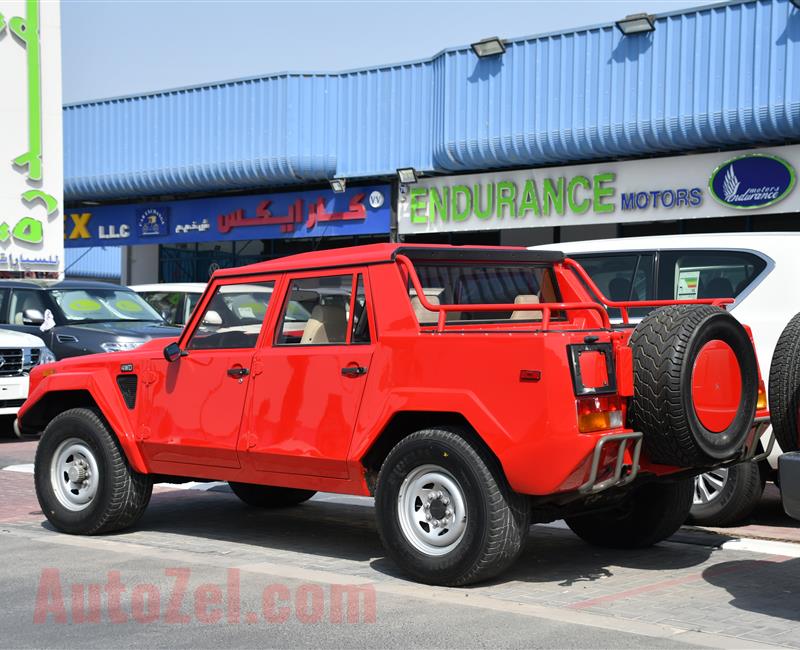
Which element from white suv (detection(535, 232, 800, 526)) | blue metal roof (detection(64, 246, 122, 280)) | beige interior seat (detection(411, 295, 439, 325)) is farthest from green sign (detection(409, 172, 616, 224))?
blue metal roof (detection(64, 246, 122, 280))

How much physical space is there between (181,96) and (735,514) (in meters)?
22.3

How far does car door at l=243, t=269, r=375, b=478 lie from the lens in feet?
22.4

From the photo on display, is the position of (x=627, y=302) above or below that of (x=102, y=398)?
above

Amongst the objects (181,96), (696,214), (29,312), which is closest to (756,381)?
(29,312)

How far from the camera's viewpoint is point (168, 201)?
29.9 m

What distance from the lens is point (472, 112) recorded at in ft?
74.8

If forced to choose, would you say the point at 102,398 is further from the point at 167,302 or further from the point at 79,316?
the point at 167,302

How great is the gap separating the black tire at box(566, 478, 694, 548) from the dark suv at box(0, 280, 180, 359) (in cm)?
812

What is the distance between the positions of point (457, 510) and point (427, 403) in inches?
23.4

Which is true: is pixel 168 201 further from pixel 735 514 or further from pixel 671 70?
pixel 735 514

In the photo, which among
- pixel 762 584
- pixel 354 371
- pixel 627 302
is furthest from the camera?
pixel 627 302

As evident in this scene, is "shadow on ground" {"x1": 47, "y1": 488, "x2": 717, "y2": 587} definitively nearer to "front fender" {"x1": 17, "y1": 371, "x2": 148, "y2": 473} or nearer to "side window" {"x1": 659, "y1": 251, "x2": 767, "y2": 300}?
"front fender" {"x1": 17, "y1": 371, "x2": 148, "y2": 473}

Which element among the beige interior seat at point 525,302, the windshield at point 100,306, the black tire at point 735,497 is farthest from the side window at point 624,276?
the windshield at point 100,306

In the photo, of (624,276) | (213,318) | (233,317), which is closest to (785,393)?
(624,276)
